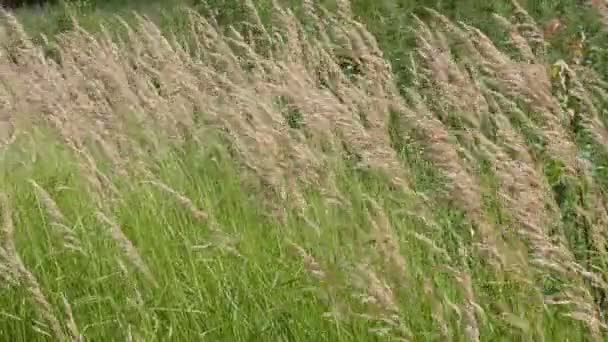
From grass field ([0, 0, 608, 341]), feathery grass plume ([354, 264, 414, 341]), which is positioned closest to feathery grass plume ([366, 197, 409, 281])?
grass field ([0, 0, 608, 341])

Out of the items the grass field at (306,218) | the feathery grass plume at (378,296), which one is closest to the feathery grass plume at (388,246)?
the grass field at (306,218)

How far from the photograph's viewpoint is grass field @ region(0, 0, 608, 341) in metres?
2.61

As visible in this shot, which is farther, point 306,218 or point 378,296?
point 306,218

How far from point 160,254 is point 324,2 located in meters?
7.35

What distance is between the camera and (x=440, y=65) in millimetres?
3678

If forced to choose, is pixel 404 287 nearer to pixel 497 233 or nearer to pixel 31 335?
pixel 497 233

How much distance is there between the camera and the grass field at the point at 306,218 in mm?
2607

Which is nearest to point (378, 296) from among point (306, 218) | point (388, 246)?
point (388, 246)

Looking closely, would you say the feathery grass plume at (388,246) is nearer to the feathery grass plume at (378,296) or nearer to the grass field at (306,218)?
the grass field at (306,218)

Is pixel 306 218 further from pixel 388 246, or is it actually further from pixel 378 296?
pixel 378 296

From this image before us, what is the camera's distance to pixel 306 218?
279 centimetres

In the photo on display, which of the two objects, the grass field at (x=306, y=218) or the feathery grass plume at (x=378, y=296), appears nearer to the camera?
the feathery grass plume at (x=378, y=296)

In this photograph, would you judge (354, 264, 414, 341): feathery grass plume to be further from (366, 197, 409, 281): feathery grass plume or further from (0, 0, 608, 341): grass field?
(366, 197, 409, 281): feathery grass plume

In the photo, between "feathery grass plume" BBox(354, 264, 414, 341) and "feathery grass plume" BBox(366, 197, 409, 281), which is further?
"feathery grass plume" BBox(366, 197, 409, 281)
